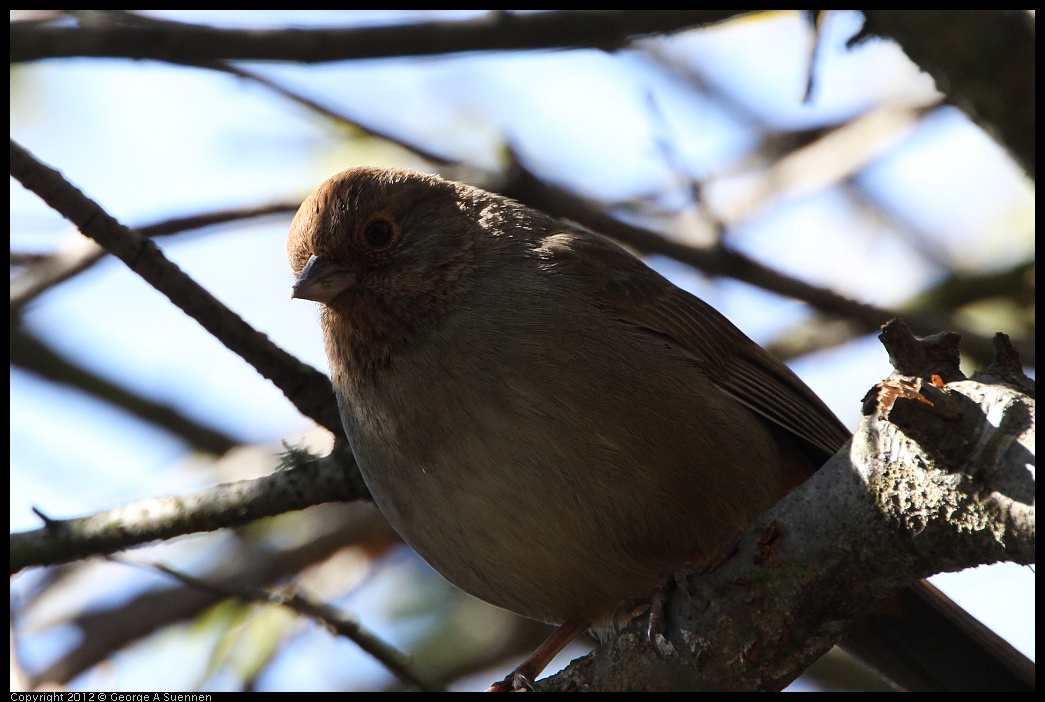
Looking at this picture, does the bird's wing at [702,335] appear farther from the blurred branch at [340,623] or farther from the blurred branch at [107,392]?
the blurred branch at [107,392]

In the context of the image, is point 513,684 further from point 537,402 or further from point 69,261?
point 69,261

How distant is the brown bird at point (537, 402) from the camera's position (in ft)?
13.7

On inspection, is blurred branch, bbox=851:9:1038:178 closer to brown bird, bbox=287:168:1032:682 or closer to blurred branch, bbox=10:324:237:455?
brown bird, bbox=287:168:1032:682

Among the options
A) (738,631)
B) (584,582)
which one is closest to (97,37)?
(584,582)

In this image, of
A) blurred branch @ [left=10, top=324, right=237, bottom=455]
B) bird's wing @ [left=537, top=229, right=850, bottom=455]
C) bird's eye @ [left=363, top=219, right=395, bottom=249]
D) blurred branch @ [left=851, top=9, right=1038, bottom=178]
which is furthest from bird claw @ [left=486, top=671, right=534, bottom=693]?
blurred branch @ [left=10, top=324, right=237, bottom=455]

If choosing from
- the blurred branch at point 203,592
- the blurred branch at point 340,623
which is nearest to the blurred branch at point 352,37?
the blurred branch at point 340,623

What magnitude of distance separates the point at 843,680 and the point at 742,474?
9.11ft

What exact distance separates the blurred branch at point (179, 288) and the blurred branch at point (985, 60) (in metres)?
3.20

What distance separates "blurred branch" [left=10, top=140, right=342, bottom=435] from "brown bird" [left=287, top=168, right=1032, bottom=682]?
0.64 feet

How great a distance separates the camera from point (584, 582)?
Result: 14.5ft

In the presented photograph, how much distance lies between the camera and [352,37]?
16.4 feet

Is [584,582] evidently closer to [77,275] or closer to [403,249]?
[403,249]

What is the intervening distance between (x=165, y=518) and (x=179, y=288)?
1020mm

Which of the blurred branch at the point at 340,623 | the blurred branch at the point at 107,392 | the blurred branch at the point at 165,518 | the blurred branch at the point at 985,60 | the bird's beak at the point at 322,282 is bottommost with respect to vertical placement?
the blurred branch at the point at 340,623
